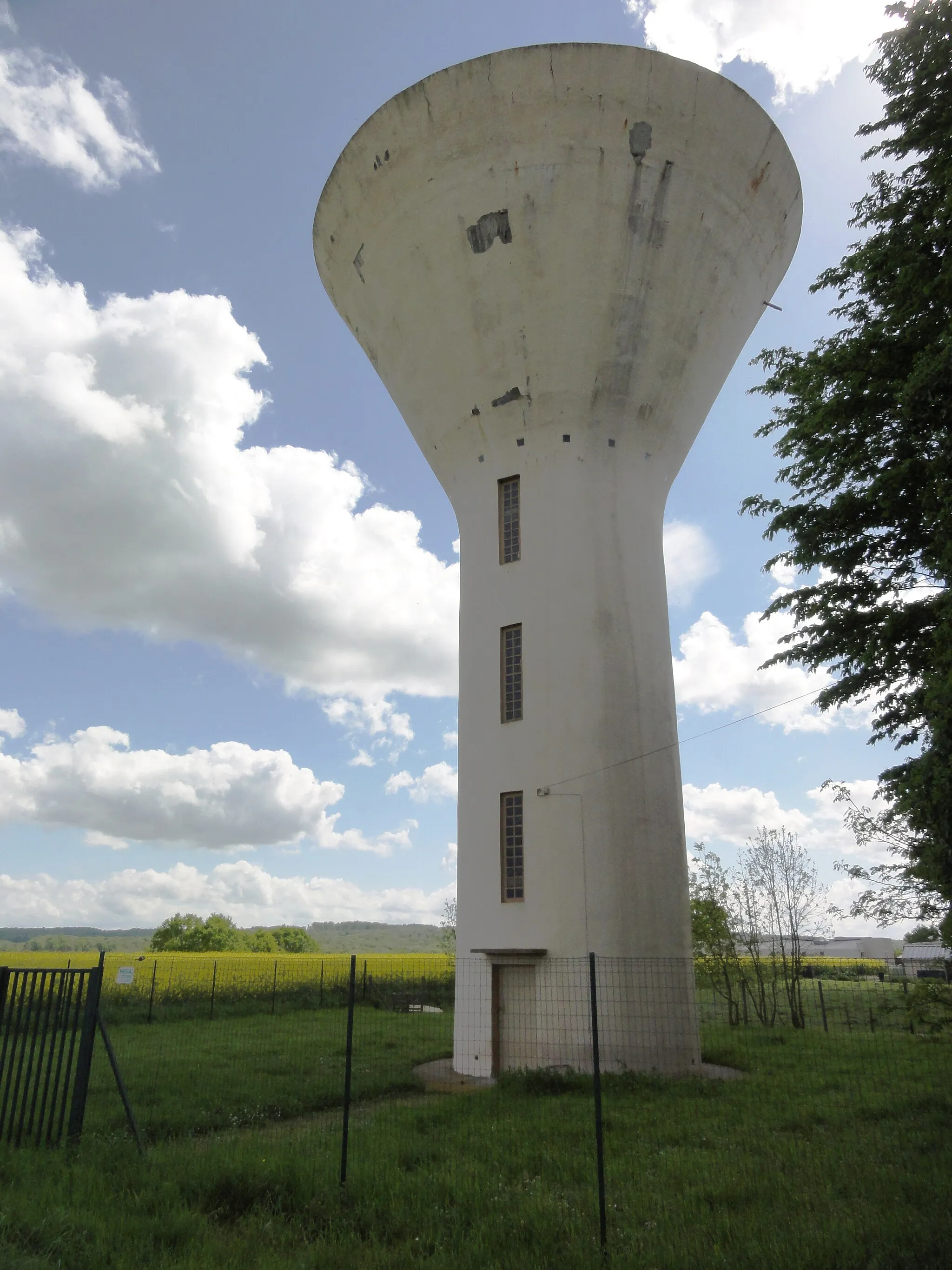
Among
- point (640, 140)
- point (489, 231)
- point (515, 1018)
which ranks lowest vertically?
point (515, 1018)

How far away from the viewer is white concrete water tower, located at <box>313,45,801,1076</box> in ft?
52.0

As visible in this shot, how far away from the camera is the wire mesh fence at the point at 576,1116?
7.07m

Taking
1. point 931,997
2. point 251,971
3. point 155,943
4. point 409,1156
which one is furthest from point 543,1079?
point 155,943

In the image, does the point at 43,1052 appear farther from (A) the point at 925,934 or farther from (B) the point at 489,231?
(B) the point at 489,231

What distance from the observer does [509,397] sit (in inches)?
707

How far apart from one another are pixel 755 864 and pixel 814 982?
10.8m

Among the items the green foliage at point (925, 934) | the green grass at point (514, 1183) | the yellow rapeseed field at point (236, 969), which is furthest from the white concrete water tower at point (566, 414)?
the yellow rapeseed field at point (236, 969)

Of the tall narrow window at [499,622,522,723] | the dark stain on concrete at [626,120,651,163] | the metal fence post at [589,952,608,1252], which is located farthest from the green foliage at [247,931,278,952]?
the metal fence post at [589,952,608,1252]

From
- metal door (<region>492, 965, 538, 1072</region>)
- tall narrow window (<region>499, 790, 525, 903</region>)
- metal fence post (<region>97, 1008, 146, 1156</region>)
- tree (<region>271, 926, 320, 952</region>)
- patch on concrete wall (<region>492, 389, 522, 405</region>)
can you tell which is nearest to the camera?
metal fence post (<region>97, 1008, 146, 1156</region>)

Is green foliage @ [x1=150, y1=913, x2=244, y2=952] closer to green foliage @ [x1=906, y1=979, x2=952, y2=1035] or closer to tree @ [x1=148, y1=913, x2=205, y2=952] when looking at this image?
tree @ [x1=148, y1=913, x2=205, y2=952]

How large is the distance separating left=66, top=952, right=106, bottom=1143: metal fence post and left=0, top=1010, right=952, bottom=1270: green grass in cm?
21

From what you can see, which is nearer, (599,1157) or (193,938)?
(599,1157)

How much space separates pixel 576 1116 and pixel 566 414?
41.3ft

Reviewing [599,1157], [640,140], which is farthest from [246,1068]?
[640,140]
